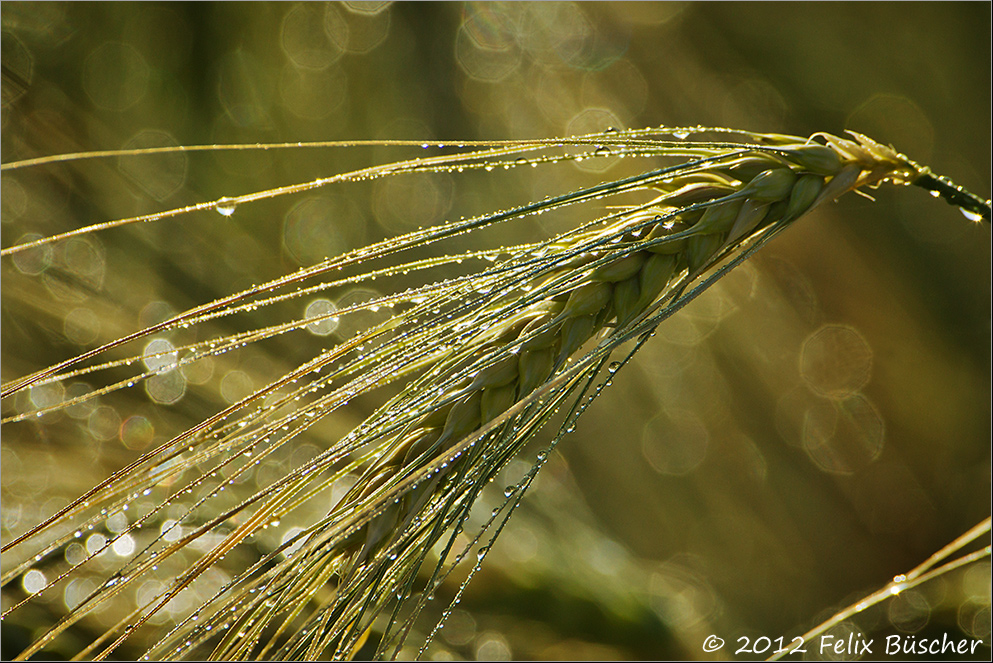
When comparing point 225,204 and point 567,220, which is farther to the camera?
point 567,220

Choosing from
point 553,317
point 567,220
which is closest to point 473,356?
point 553,317

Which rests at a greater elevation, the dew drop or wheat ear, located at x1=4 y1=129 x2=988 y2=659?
the dew drop

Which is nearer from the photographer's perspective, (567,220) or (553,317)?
(553,317)

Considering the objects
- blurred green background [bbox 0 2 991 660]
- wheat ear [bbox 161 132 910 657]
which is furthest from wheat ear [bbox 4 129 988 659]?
blurred green background [bbox 0 2 991 660]

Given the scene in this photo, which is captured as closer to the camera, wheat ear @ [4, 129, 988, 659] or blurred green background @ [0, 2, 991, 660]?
wheat ear @ [4, 129, 988, 659]

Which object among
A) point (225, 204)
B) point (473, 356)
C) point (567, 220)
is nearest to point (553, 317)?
point (473, 356)

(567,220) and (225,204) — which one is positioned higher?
(567,220)

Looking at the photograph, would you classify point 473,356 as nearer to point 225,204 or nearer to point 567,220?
point 225,204

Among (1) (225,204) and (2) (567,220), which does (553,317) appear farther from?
(2) (567,220)

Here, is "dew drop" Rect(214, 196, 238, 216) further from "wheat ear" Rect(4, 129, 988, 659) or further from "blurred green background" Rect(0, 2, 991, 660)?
"blurred green background" Rect(0, 2, 991, 660)

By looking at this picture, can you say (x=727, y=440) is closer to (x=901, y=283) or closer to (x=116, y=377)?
(x=901, y=283)
